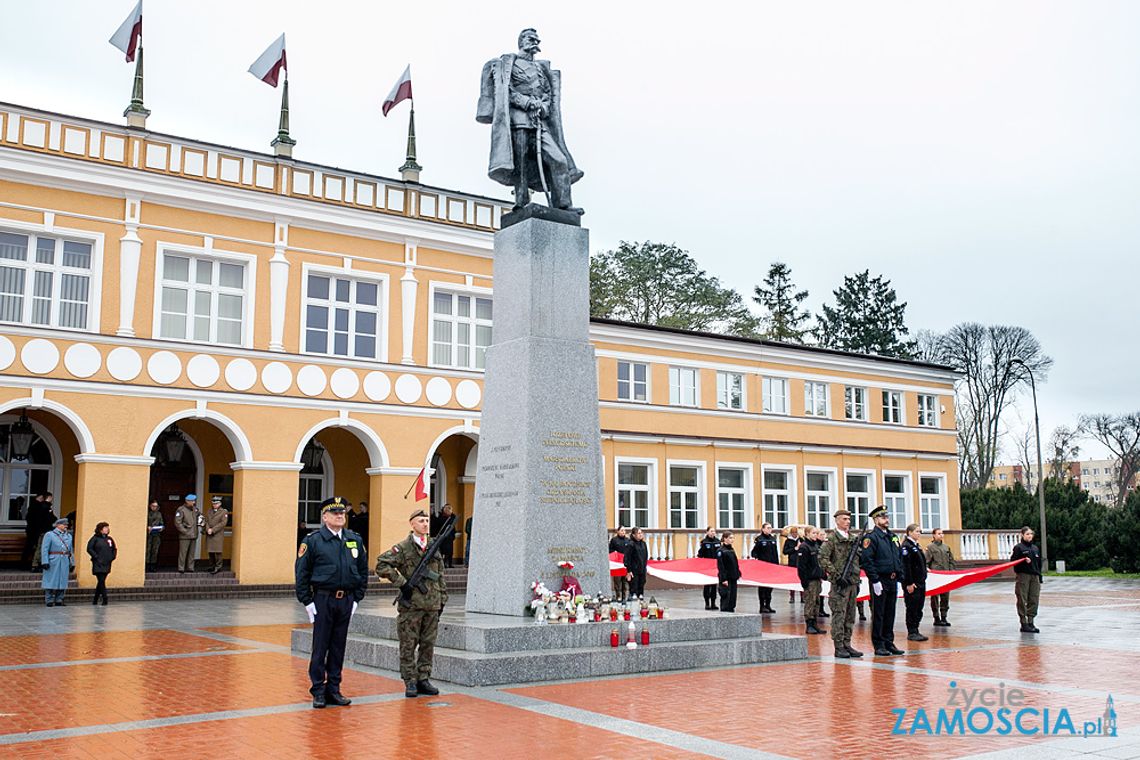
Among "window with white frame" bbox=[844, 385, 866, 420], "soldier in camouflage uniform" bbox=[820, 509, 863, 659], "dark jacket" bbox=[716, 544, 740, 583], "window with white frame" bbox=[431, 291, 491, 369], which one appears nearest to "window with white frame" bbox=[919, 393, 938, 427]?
"window with white frame" bbox=[844, 385, 866, 420]

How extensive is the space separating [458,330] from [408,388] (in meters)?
2.43

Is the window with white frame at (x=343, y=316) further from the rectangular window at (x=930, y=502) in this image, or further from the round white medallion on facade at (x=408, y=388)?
the rectangular window at (x=930, y=502)

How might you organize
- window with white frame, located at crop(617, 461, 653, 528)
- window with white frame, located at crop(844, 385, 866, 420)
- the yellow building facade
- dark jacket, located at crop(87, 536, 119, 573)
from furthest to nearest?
1. window with white frame, located at crop(844, 385, 866, 420)
2. window with white frame, located at crop(617, 461, 653, 528)
3. the yellow building facade
4. dark jacket, located at crop(87, 536, 119, 573)

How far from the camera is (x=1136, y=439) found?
65.2 meters

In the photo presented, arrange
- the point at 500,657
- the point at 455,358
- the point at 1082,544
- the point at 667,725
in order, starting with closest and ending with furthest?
the point at 667,725
the point at 500,657
the point at 455,358
the point at 1082,544

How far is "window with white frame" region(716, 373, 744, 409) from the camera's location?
36344 millimetres

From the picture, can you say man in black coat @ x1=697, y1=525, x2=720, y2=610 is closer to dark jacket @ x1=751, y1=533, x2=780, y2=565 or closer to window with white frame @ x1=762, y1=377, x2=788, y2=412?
dark jacket @ x1=751, y1=533, x2=780, y2=565

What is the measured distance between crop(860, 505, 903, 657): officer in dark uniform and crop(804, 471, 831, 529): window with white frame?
23338 mm

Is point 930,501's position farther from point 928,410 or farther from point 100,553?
point 100,553

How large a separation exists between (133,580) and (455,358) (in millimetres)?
10061

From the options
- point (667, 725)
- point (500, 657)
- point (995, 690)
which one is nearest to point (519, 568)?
point (500, 657)

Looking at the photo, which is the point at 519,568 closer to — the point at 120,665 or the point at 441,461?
the point at 120,665

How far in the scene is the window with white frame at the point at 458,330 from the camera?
97.9 ft

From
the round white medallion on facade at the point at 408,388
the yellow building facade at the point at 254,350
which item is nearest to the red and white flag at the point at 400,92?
the yellow building facade at the point at 254,350
